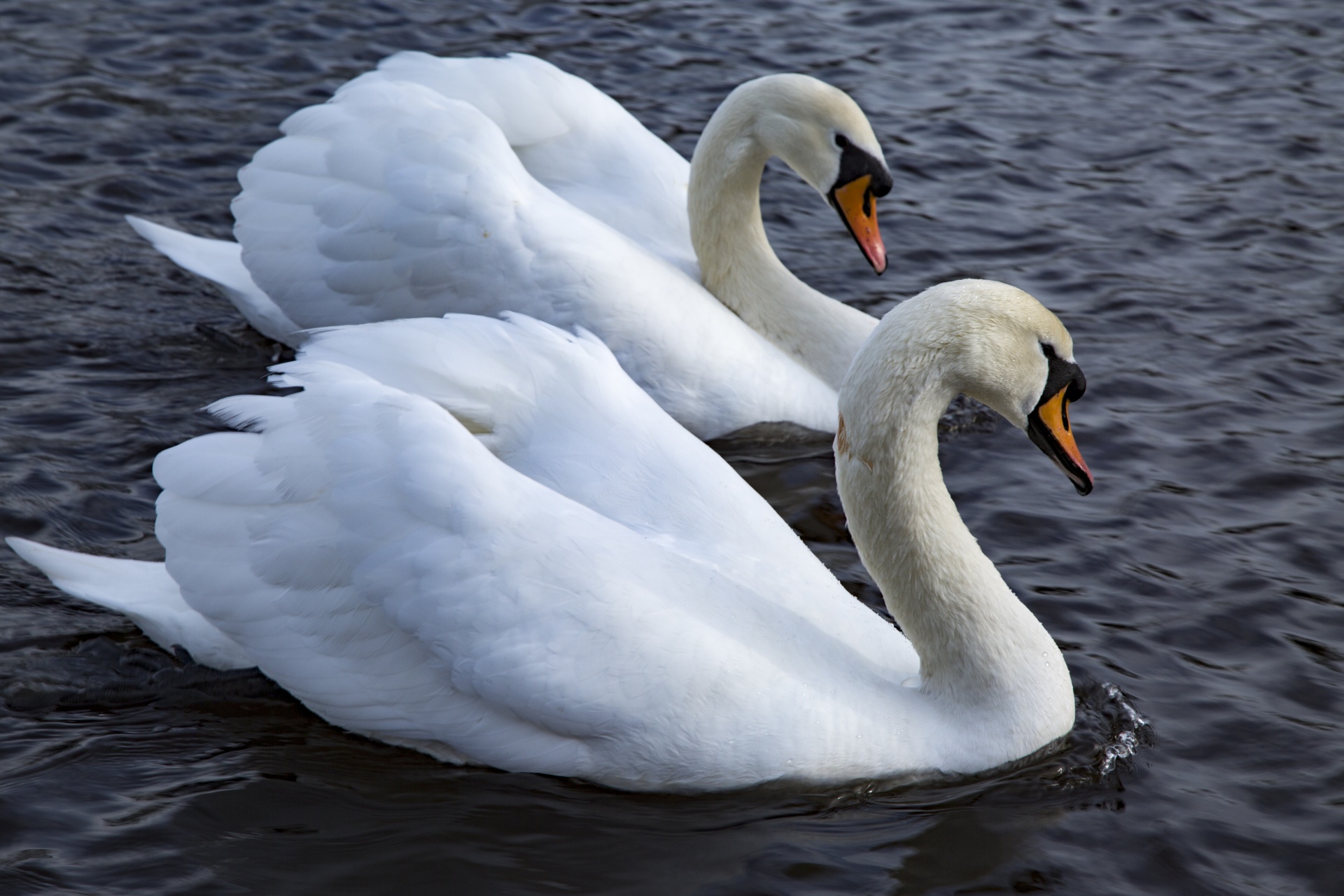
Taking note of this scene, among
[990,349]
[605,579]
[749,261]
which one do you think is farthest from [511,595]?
[749,261]

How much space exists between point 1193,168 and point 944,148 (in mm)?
1465

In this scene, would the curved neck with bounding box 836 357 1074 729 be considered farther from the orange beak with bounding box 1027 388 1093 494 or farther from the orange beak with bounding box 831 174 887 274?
the orange beak with bounding box 831 174 887 274

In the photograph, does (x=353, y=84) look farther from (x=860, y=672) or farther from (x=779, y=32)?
(x=779, y=32)

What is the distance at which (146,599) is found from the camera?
475 cm

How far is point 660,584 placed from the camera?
421cm

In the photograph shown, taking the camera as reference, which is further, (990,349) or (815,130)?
(815,130)

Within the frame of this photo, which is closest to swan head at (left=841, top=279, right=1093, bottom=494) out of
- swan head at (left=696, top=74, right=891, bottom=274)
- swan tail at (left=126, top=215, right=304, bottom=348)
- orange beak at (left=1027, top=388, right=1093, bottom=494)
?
orange beak at (left=1027, top=388, right=1093, bottom=494)

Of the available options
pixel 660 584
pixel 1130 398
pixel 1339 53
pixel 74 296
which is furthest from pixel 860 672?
pixel 1339 53

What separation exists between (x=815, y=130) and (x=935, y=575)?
306cm

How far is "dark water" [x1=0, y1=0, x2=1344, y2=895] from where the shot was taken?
4219mm

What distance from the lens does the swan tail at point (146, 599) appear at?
4.68 metres

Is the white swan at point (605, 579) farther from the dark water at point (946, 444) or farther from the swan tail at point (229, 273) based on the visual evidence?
the swan tail at point (229, 273)

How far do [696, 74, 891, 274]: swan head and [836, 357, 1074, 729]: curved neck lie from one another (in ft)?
9.16

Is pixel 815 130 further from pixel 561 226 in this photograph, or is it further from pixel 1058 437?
pixel 1058 437
